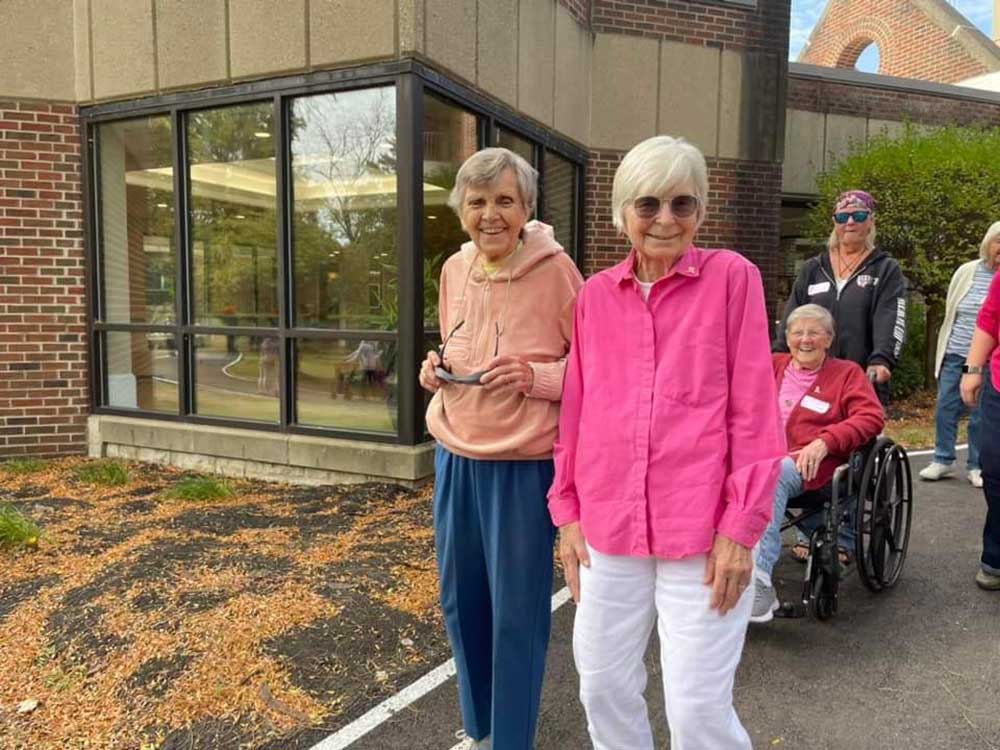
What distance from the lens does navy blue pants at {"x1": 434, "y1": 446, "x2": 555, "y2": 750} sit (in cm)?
214

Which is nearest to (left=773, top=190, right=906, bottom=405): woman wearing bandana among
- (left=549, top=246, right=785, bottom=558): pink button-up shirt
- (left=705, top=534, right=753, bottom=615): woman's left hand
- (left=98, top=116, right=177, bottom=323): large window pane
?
(left=549, top=246, right=785, bottom=558): pink button-up shirt

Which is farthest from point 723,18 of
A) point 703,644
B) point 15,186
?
point 703,644

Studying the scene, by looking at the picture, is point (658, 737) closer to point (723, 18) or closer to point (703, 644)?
point (703, 644)

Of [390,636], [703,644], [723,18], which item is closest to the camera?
[703,644]

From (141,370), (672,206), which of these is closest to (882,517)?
(672,206)

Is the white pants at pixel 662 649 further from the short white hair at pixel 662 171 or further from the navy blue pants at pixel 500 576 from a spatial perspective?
the short white hair at pixel 662 171

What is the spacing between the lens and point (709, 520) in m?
1.70

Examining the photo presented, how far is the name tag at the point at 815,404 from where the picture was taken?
138 inches

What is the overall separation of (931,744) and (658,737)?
2.99 ft

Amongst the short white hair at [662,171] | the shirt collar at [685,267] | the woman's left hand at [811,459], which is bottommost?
the woman's left hand at [811,459]

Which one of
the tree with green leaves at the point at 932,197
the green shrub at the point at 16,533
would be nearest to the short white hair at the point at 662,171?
the green shrub at the point at 16,533

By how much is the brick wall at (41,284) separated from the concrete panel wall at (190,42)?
1114mm

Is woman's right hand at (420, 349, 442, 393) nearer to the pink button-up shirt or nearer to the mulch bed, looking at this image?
the pink button-up shirt

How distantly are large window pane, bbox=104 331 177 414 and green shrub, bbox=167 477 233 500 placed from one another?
1188 millimetres
